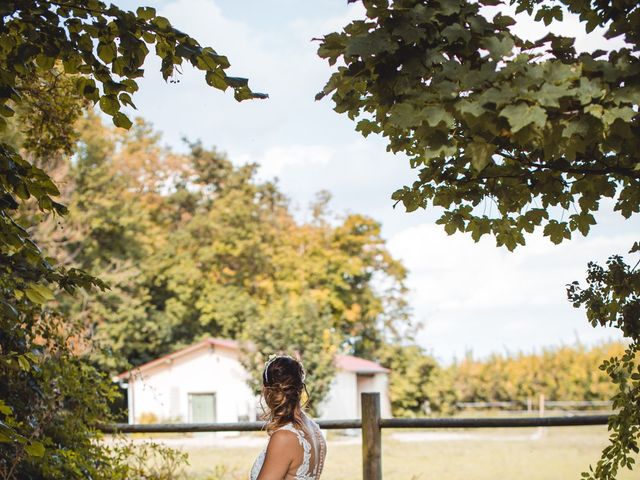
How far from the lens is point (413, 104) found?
2.58 m

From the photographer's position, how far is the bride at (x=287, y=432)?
3.56 metres

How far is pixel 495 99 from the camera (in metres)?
2.38

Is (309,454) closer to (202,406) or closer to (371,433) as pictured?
(371,433)

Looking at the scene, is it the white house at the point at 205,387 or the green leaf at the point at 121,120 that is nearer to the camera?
the green leaf at the point at 121,120

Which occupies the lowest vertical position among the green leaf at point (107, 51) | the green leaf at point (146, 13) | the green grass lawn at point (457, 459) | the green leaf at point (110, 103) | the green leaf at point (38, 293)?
the green grass lawn at point (457, 459)

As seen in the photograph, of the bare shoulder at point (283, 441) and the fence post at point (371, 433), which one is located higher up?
the bare shoulder at point (283, 441)

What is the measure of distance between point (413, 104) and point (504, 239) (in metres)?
1.40

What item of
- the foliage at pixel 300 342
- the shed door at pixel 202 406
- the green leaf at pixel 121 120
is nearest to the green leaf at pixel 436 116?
the green leaf at pixel 121 120

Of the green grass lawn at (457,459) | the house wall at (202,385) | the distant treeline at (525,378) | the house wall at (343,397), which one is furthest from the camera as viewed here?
the distant treeline at (525,378)

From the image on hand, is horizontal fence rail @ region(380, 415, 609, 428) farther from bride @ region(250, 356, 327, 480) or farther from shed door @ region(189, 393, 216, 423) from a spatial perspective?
shed door @ region(189, 393, 216, 423)

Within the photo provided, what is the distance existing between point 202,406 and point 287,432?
2759 centimetres

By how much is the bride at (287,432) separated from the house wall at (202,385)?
26.5 meters

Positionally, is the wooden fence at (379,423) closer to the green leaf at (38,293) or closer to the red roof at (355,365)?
the green leaf at (38,293)

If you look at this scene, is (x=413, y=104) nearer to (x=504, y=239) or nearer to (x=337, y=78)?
(x=337, y=78)
